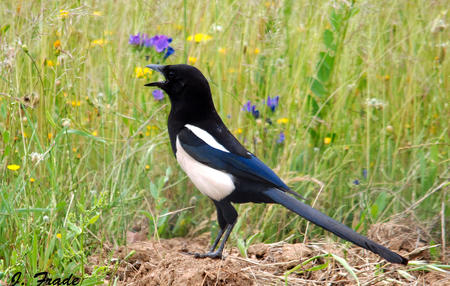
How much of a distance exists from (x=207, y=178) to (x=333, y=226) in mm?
632

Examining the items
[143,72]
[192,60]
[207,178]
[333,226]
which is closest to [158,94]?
[143,72]

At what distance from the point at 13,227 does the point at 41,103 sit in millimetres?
579

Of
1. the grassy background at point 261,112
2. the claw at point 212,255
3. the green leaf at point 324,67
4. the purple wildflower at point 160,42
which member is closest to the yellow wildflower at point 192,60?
the grassy background at point 261,112

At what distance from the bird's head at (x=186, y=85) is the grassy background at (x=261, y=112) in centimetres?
28

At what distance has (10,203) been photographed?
2.48 m

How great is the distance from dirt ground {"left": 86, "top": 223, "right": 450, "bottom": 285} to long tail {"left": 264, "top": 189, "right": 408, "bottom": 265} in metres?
0.12

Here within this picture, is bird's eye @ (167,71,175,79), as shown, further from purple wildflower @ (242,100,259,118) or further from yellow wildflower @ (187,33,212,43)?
yellow wildflower @ (187,33,212,43)

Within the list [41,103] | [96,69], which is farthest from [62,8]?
[96,69]

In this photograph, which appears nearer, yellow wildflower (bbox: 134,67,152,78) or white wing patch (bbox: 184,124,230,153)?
white wing patch (bbox: 184,124,230,153)

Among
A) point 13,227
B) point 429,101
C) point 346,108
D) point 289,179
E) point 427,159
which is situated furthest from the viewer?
point 429,101

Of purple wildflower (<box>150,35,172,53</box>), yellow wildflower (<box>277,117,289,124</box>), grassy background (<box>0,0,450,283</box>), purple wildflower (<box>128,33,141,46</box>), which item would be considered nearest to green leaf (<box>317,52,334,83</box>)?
grassy background (<box>0,0,450,283</box>)

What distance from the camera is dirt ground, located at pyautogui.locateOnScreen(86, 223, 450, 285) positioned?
7.93ft

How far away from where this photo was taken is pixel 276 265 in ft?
8.80

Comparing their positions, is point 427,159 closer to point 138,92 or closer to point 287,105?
point 287,105
